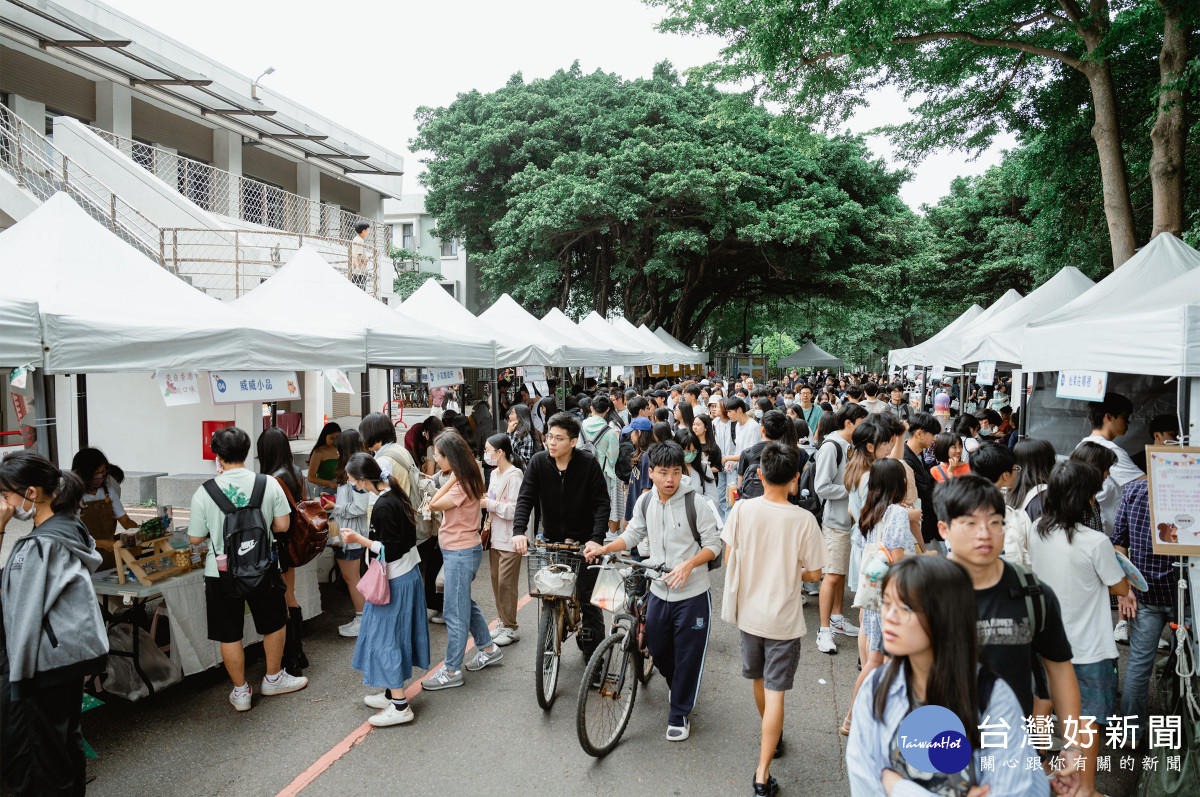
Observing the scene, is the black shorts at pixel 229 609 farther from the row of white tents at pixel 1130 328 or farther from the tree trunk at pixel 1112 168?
the tree trunk at pixel 1112 168

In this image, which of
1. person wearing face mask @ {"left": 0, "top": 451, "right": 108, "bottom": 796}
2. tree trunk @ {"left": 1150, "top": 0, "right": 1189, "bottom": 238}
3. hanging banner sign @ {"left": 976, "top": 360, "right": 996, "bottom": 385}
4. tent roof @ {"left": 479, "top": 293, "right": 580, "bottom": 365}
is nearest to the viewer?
person wearing face mask @ {"left": 0, "top": 451, "right": 108, "bottom": 796}

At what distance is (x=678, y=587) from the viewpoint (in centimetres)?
364

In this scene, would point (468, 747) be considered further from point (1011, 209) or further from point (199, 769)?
point (1011, 209)

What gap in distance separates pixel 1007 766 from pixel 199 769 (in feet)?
12.3

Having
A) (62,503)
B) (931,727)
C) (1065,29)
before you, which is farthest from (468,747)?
(1065,29)

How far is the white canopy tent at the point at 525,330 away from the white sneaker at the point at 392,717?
696cm

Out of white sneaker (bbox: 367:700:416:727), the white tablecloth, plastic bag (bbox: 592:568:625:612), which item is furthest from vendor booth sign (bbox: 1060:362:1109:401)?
the white tablecloth

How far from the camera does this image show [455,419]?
7.75 meters

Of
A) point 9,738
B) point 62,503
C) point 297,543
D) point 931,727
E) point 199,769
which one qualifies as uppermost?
point 62,503

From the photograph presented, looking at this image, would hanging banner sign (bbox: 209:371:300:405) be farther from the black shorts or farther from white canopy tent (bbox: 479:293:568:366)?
white canopy tent (bbox: 479:293:568:366)

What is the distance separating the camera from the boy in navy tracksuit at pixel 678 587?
3686 mm

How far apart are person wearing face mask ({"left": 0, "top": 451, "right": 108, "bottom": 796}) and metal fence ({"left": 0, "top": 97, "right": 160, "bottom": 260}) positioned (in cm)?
890

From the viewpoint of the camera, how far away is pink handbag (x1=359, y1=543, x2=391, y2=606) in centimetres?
404

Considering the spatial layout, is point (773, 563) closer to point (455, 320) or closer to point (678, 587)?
point (678, 587)
